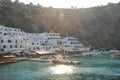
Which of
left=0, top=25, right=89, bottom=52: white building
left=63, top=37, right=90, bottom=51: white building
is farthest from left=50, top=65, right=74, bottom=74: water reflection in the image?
left=63, top=37, right=90, bottom=51: white building

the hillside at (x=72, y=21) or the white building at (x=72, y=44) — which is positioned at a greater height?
the hillside at (x=72, y=21)

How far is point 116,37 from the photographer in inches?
6363

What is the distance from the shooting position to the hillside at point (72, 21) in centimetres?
14775

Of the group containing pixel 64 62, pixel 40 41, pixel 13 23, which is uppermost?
pixel 13 23

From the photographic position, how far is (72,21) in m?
176

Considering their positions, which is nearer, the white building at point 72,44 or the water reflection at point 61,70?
the water reflection at point 61,70

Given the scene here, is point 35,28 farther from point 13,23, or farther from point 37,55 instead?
point 37,55

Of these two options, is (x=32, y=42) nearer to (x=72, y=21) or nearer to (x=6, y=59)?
(x=6, y=59)

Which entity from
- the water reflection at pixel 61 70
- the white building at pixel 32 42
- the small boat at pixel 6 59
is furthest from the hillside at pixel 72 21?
the water reflection at pixel 61 70

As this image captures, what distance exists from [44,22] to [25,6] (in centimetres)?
1433

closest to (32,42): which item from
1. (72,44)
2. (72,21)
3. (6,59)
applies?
(72,44)

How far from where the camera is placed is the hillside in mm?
147750

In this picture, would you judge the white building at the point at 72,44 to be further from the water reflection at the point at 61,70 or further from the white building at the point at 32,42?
the water reflection at the point at 61,70

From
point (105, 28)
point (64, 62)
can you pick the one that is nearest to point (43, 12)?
point (105, 28)
